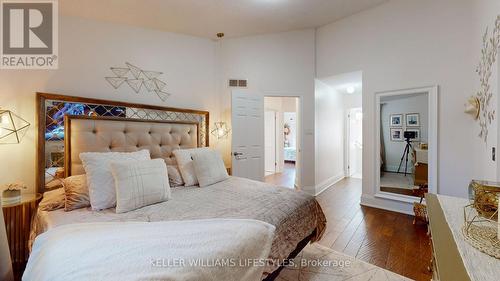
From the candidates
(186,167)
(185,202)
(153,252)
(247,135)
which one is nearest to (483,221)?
(153,252)

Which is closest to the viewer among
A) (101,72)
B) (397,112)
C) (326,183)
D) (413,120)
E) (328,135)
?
(101,72)

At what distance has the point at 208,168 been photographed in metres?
2.62

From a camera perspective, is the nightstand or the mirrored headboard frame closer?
the nightstand

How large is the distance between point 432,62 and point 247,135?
9.49 feet

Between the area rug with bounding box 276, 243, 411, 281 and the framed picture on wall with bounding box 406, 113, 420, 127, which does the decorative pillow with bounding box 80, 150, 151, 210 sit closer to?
the area rug with bounding box 276, 243, 411, 281

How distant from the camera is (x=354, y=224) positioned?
298 cm

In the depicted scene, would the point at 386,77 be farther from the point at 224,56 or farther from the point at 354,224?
the point at 224,56

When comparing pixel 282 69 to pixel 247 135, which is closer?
pixel 247 135

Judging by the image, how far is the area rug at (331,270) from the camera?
6.23ft

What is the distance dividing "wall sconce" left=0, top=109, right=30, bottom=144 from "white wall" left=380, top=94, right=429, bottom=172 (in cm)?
467

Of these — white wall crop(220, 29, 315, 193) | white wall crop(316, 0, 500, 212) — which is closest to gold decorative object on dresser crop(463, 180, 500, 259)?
white wall crop(316, 0, 500, 212)

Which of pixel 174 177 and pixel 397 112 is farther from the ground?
pixel 397 112

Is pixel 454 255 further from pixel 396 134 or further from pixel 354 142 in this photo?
pixel 354 142

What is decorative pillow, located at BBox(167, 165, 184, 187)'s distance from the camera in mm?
2568
